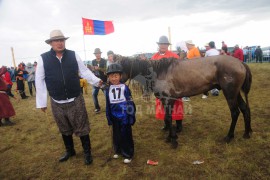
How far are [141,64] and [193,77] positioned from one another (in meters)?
1.11

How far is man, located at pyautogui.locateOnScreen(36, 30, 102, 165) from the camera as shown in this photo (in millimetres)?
3312

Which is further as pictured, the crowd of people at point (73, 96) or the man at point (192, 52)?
the man at point (192, 52)

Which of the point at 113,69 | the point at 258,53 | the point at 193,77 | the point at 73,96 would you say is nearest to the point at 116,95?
the point at 113,69

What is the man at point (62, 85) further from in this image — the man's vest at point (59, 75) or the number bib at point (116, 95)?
the number bib at point (116, 95)

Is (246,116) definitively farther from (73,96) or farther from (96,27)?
(96,27)

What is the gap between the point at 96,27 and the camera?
493 inches

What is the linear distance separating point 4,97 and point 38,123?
54.4 inches

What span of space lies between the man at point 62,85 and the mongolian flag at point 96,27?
8.93m

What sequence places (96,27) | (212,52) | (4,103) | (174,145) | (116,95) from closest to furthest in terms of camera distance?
(116,95) < (174,145) < (4,103) < (212,52) < (96,27)

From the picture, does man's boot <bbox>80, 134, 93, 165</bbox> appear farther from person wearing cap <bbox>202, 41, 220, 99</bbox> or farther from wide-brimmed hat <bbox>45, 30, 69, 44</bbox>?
person wearing cap <bbox>202, 41, 220, 99</bbox>

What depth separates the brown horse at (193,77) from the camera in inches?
157

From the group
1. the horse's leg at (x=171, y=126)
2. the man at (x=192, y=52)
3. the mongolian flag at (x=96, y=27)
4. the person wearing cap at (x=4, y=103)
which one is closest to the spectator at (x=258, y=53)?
the man at (x=192, y=52)

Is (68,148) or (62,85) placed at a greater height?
(62,85)

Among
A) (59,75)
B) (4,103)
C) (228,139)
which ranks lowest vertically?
(228,139)
